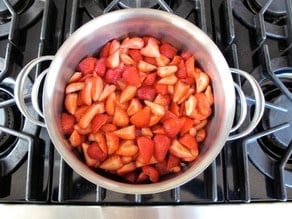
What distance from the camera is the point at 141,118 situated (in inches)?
22.8

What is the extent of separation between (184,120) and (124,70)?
119 millimetres

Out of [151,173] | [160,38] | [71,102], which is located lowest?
[151,173]

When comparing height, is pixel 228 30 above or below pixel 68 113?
above

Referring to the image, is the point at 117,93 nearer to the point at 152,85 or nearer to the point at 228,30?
the point at 152,85

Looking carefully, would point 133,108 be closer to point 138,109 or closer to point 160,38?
point 138,109

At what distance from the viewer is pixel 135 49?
0.62 m

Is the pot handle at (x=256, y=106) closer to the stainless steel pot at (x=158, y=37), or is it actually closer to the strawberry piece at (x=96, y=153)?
the stainless steel pot at (x=158, y=37)

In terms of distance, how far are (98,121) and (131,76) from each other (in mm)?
85

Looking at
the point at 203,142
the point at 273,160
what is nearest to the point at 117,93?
the point at 203,142

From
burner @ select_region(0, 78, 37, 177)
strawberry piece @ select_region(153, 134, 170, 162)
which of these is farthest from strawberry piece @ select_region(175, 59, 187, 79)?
burner @ select_region(0, 78, 37, 177)

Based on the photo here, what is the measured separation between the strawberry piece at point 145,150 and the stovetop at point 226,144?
Result: 0.17ft

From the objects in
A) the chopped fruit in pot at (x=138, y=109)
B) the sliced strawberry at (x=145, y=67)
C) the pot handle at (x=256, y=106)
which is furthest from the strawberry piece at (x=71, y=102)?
the pot handle at (x=256, y=106)

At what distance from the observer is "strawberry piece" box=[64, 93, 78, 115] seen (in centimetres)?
59

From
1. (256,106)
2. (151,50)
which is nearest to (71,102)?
(151,50)
